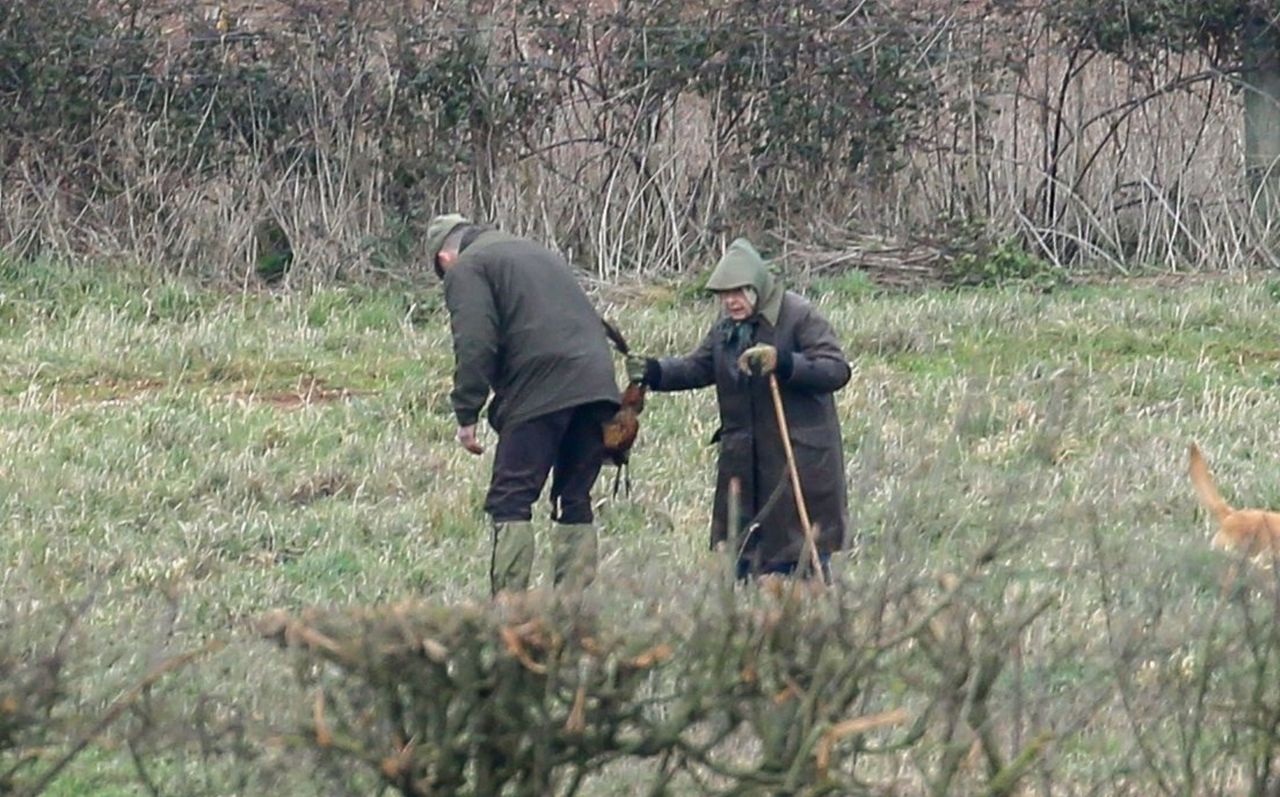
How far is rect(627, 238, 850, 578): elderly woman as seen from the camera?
24.4 feet

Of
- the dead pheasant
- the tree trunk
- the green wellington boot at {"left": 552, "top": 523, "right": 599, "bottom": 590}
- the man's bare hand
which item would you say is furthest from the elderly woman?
the tree trunk

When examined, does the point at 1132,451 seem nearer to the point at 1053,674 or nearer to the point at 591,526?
the point at 591,526

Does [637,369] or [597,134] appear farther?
[597,134]

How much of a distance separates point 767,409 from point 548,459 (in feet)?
2.95

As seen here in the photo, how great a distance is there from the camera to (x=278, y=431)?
10.4 m

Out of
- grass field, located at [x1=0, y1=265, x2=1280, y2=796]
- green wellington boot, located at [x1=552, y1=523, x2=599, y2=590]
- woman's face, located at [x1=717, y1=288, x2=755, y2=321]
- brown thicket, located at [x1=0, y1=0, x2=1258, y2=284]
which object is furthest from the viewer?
brown thicket, located at [x1=0, y1=0, x2=1258, y2=284]

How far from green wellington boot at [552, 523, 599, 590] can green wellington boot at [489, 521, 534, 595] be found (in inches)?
4.1

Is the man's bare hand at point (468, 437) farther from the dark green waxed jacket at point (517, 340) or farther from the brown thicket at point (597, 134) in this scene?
the brown thicket at point (597, 134)

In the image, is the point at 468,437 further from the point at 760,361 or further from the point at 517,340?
the point at 760,361

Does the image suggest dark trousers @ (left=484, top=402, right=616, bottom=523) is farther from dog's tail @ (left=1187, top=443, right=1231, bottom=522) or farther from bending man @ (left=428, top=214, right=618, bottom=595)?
dog's tail @ (left=1187, top=443, right=1231, bottom=522)

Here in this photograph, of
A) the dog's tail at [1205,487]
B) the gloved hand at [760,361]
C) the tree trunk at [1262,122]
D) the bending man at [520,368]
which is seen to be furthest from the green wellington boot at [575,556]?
the tree trunk at [1262,122]

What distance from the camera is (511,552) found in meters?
7.85

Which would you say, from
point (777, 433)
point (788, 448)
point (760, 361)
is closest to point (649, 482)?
point (777, 433)

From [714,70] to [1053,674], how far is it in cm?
1137
